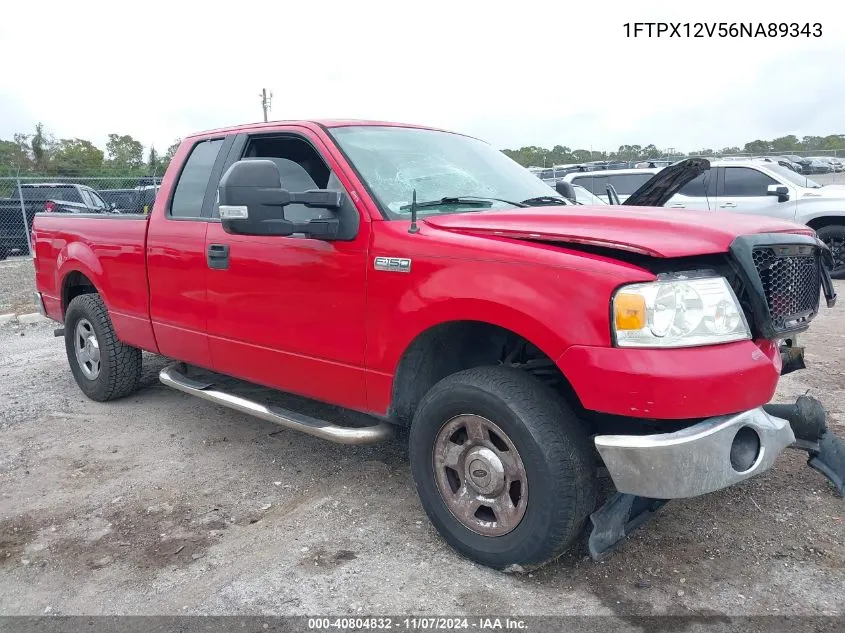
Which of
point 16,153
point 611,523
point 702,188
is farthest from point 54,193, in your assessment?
point 16,153

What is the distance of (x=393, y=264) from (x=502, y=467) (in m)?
1.01

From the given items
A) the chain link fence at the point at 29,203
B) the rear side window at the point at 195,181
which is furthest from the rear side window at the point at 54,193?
the rear side window at the point at 195,181

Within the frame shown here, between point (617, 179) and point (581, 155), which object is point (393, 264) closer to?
point (617, 179)

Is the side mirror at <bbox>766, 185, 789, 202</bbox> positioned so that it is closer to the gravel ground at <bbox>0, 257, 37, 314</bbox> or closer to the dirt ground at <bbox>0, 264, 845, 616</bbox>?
the dirt ground at <bbox>0, 264, 845, 616</bbox>

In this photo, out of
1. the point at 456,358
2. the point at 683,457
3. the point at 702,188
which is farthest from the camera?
the point at 702,188

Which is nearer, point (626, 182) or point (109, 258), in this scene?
point (109, 258)

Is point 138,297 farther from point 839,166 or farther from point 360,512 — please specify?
point 839,166

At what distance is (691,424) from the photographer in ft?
8.52

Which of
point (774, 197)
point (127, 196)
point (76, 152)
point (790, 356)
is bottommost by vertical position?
point (790, 356)

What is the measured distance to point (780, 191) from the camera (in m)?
10.8

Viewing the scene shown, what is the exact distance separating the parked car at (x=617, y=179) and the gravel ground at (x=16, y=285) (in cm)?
925

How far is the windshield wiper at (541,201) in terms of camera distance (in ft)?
12.5

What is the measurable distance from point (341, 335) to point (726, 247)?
1.76 metres

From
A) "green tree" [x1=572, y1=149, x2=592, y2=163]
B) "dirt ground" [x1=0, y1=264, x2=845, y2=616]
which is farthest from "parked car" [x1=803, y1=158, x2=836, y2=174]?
"dirt ground" [x1=0, y1=264, x2=845, y2=616]
